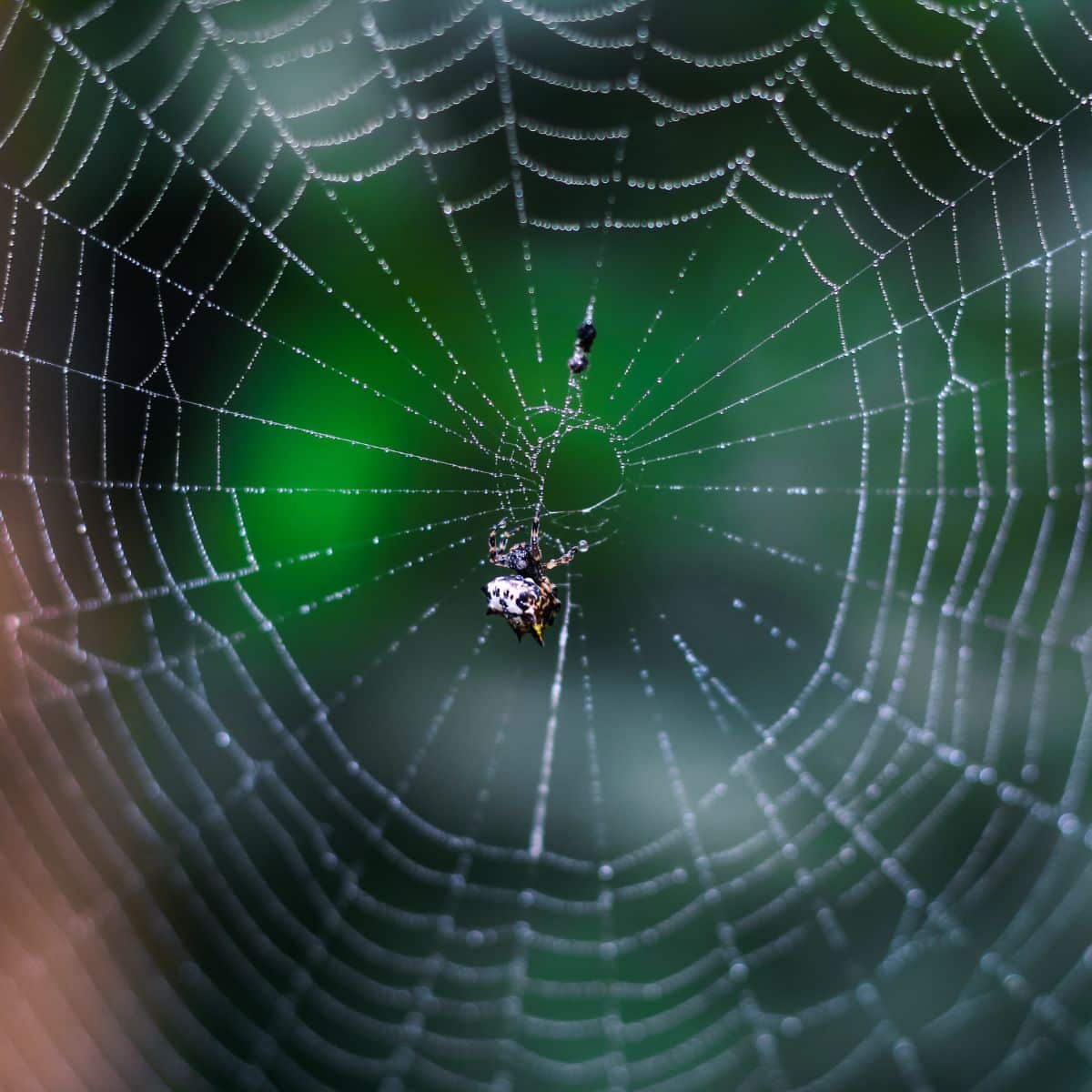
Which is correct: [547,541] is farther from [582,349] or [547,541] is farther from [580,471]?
[582,349]

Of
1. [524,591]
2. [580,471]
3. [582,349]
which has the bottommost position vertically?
[524,591]

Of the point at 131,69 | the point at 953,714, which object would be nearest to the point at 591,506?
the point at 953,714

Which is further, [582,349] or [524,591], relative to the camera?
[582,349]

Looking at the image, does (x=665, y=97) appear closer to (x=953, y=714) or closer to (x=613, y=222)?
(x=613, y=222)

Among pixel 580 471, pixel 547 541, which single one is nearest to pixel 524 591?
pixel 547 541

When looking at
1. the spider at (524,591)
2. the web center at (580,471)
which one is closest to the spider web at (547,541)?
the web center at (580,471)
